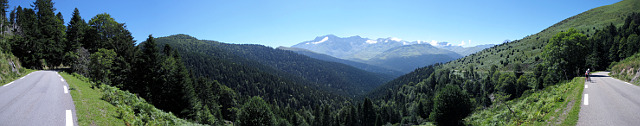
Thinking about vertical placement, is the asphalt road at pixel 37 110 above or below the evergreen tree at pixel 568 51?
below

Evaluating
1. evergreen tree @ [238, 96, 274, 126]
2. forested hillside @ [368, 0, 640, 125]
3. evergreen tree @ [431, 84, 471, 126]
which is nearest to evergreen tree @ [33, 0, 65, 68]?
evergreen tree @ [238, 96, 274, 126]

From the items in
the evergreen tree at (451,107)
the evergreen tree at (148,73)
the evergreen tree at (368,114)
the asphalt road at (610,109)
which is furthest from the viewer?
the evergreen tree at (368,114)

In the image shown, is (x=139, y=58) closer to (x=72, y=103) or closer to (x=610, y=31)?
(x=72, y=103)

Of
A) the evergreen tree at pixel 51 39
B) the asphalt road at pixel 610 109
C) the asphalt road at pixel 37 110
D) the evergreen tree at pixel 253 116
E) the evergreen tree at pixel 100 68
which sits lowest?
the evergreen tree at pixel 253 116

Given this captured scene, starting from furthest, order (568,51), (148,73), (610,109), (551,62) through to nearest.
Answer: (551,62), (568,51), (148,73), (610,109)

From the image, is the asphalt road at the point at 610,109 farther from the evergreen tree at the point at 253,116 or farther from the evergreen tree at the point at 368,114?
the evergreen tree at the point at 368,114

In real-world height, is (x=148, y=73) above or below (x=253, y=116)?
above

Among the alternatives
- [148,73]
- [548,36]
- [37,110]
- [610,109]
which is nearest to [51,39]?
[148,73]

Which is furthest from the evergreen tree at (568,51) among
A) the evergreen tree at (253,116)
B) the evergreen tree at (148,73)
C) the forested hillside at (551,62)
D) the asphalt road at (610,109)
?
the evergreen tree at (148,73)

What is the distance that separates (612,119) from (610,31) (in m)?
100.0

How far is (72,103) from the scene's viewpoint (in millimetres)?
12844

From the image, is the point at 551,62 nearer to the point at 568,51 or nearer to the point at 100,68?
the point at 568,51

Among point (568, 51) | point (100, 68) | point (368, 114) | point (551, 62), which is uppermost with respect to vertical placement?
point (568, 51)

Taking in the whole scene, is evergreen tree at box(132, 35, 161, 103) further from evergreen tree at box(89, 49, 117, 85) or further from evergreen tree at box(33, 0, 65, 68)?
evergreen tree at box(33, 0, 65, 68)
